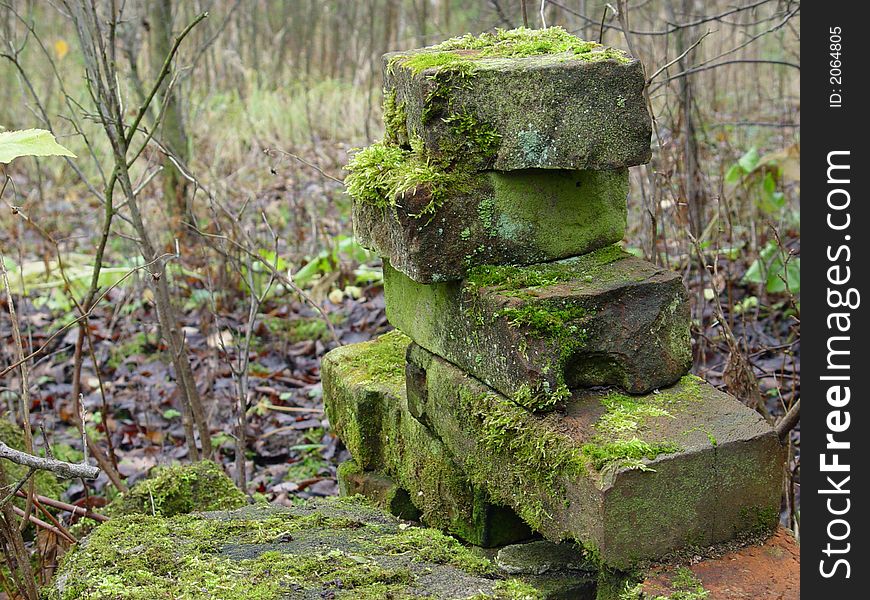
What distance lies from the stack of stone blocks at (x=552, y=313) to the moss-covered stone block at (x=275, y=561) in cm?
23

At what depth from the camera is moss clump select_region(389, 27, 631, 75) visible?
225 cm

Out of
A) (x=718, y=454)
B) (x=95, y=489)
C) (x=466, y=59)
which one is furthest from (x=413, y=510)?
(x=95, y=489)

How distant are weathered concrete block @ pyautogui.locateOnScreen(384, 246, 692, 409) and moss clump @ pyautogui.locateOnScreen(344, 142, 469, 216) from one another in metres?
0.24

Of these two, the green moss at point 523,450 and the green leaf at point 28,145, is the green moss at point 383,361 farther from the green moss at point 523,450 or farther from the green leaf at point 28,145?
the green leaf at point 28,145

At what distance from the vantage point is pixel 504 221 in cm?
231

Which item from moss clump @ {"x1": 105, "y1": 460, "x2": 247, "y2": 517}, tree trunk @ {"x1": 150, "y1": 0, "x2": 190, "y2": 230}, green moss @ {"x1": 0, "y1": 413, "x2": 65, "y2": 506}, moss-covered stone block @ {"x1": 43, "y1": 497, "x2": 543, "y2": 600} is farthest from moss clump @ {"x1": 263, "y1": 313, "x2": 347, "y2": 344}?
moss-covered stone block @ {"x1": 43, "y1": 497, "x2": 543, "y2": 600}

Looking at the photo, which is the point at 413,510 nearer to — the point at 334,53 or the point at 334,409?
the point at 334,409

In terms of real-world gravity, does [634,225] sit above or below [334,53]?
below

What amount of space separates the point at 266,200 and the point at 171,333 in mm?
4665

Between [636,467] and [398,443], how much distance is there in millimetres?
1083

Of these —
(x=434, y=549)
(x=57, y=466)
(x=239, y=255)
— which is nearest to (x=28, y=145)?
(x=57, y=466)

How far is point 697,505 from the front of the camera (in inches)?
80.4

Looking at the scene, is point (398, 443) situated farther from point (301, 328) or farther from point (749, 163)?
point (749, 163)

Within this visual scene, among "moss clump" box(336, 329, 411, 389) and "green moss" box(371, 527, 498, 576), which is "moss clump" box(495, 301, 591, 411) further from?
"moss clump" box(336, 329, 411, 389)
